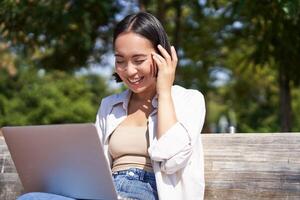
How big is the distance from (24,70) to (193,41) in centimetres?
993

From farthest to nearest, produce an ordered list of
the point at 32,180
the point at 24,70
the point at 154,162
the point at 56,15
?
1. the point at 24,70
2. the point at 56,15
3. the point at 32,180
4. the point at 154,162

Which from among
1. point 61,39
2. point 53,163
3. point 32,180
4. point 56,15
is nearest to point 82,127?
point 53,163

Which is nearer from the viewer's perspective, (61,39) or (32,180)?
(32,180)

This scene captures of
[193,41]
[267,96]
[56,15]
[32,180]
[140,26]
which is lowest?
[267,96]

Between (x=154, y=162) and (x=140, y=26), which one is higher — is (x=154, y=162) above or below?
below

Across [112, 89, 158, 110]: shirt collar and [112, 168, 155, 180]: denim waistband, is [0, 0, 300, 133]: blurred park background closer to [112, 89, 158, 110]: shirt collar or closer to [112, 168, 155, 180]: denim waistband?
[112, 89, 158, 110]: shirt collar

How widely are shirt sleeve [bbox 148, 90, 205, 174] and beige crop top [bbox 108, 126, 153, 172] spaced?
11 cm

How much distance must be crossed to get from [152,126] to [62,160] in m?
0.38

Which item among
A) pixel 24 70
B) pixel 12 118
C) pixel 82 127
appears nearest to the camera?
pixel 82 127

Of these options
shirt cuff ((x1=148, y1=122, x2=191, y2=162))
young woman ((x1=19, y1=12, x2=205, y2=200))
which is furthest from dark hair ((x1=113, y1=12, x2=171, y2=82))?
shirt cuff ((x1=148, y1=122, x2=191, y2=162))

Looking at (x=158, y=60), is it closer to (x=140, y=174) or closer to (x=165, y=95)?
(x=165, y=95)

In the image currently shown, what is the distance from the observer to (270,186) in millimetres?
2604

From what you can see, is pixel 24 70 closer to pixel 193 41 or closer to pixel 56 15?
pixel 193 41

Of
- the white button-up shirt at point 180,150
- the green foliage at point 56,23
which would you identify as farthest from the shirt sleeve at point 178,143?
the green foliage at point 56,23
